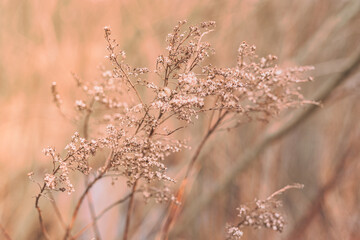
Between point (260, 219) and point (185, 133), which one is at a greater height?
point (185, 133)

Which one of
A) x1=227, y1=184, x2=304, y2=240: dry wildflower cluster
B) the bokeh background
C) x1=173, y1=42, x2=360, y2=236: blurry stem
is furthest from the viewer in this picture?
the bokeh background

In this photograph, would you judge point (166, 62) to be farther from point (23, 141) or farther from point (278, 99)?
point (23, 141)

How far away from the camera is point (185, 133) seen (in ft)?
3.40

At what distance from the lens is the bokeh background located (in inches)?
33.8

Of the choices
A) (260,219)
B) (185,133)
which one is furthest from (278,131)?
(185,133)

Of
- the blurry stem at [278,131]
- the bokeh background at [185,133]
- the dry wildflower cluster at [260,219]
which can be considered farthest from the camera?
the bokeh background at [185,133]

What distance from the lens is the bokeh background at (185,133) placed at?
0.86 meters

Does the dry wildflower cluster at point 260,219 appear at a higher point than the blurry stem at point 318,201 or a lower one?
lower

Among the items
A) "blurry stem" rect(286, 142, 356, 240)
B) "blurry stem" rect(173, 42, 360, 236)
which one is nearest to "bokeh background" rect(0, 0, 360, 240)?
"blurry stem" rect(286, 142, 356, 240)

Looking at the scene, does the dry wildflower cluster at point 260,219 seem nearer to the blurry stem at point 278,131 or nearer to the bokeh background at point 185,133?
the blurry stem at point 278,131

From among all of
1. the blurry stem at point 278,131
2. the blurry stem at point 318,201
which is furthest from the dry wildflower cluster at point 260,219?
the blurry stem at point 318,201

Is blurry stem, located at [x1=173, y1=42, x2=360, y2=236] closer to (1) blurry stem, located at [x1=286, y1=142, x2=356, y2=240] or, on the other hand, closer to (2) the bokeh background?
(2) the bokeh background

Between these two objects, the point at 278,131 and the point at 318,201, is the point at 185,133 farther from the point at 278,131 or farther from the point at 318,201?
the point at 278,131

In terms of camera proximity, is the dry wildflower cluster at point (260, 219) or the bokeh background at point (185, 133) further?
the bokeh background at point (185, 133)
